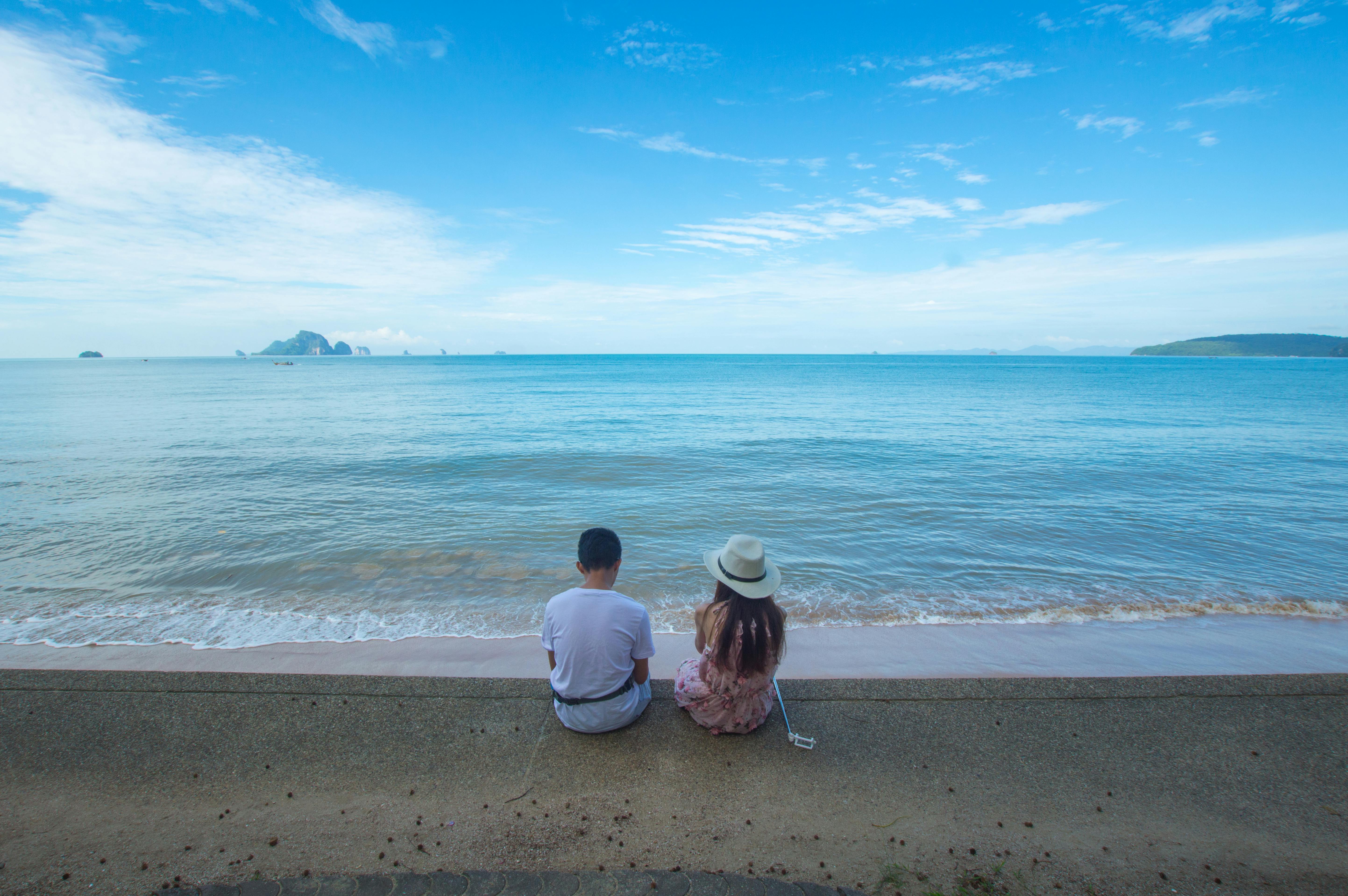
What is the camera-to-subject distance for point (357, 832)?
121 inches

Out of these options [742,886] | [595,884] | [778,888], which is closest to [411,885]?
[595,884]

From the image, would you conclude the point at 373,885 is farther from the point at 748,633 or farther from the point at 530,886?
the point at 748,633

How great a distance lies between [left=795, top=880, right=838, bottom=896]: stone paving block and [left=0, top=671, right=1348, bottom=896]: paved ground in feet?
0.16

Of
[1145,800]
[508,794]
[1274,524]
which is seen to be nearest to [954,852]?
[1145,800]

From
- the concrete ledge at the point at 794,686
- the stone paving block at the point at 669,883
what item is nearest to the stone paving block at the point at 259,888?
the concrete ledge at the point at 794,686

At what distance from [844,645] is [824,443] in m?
14.8

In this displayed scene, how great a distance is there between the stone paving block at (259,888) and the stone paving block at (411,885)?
20.2 inches

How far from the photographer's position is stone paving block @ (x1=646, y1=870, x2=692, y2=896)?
269 cm

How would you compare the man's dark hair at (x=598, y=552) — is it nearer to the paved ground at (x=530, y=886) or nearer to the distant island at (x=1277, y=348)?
the paved ground at (x=530, y=886)

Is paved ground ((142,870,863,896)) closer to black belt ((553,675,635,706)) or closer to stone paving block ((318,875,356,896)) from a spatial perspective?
stone paving block ((318,875,356,896))

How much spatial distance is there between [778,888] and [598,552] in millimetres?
1929

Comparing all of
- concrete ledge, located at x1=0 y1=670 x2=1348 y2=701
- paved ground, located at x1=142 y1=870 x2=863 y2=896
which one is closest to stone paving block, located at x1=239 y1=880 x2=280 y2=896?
paved ground, located at x1=142 y1=870 x2=863 y2=896

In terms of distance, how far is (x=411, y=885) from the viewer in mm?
2734

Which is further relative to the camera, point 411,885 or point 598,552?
point 598,552
